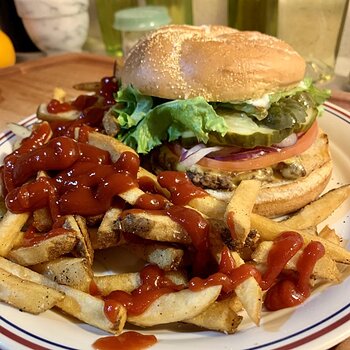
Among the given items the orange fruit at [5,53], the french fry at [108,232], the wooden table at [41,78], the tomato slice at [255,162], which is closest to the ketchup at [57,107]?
the wooden table at [41,78]

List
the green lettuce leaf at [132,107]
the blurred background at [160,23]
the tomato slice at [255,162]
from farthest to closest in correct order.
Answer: the blurred background at [160,23]
the green lettuce leaf at [132,107]
the tomato slice at [255,162]

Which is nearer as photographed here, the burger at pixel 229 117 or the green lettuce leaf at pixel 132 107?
the burger at pixel 229 117

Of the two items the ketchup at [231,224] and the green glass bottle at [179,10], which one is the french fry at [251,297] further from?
the green glass bottle at [179,10]

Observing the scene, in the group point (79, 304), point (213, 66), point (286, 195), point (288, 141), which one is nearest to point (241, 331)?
point (79, 304)

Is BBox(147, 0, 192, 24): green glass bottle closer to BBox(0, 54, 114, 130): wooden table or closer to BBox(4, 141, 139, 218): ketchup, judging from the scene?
BBox(0, 54, 114, 130): wooden table

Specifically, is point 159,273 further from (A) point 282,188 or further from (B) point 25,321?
(A) point 282,188

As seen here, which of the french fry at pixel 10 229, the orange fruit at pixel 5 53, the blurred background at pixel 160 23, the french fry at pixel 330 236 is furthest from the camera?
the orange fruit at pixel 5 53

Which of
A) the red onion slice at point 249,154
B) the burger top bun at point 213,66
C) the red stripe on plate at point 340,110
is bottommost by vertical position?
the red stripe on plate at point 340,110

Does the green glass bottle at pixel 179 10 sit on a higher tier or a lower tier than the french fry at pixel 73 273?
lower
